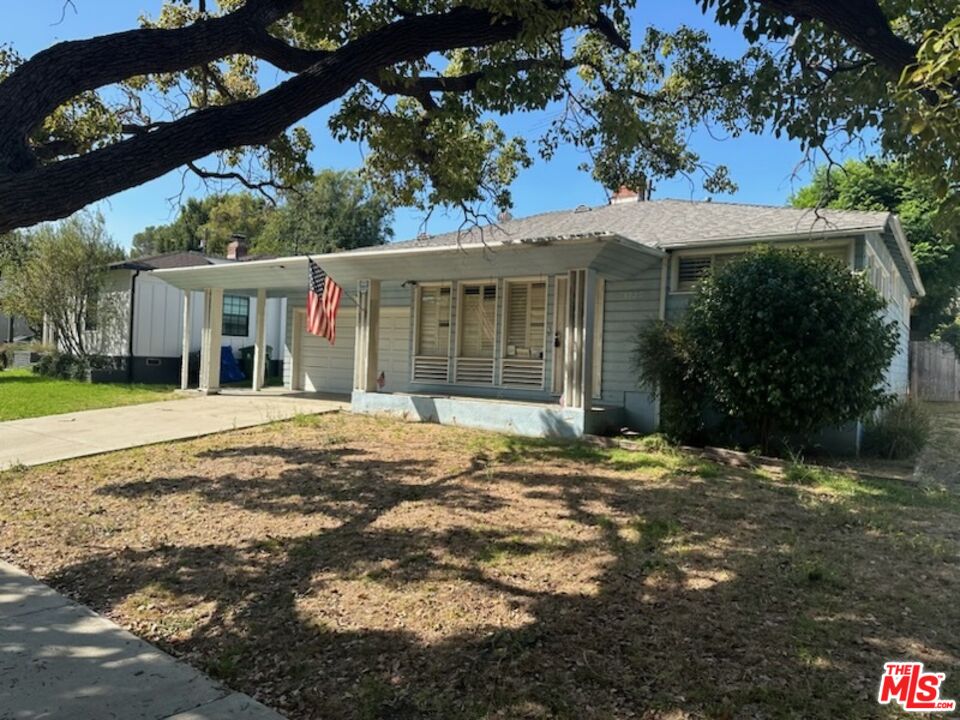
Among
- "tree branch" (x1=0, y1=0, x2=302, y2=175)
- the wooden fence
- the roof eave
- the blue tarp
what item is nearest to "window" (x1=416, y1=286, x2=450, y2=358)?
the roof eave

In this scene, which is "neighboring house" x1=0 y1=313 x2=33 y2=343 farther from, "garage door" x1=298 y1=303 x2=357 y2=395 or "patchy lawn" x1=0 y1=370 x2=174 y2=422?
"garage door" x1=298 y1=303 x2=357 y2=395

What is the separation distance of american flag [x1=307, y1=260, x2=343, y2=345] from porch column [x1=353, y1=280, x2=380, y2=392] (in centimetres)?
78

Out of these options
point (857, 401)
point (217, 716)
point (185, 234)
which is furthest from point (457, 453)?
point (185, 234)

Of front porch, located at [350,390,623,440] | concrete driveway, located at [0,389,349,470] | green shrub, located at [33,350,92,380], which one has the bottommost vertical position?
concrete driveway, located at [0,389,349,470]

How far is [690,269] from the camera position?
35.4ft

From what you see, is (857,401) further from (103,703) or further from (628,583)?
(103,703)

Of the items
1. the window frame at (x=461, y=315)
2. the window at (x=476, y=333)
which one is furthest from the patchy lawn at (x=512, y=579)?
the window frame at (x=461, y=315)

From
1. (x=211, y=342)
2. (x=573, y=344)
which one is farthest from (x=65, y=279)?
(x=573, y=344)

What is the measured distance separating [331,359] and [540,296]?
22.4ft

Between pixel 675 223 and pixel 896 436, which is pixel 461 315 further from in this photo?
pixel 896 436

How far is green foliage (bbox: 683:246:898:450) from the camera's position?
8.12 metres

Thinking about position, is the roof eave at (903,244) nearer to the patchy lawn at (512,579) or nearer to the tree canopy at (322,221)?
the patchy lawn at (512,579)

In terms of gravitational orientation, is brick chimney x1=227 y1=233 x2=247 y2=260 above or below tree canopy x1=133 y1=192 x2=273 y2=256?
below

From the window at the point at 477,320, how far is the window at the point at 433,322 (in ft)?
1.41
